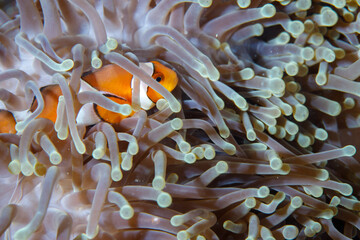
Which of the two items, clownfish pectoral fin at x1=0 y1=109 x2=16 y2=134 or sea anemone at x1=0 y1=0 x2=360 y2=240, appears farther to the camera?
clownfish pectoral fin at x1=0 y1=109 x2=16 y2=134

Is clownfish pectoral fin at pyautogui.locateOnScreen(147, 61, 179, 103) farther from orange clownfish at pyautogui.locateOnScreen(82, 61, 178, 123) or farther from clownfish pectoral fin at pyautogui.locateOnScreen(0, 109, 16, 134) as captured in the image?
clownfish pectoral fin at pyautogui.locateOnScreen(0, 109, 16, 134)

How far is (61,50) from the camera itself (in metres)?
0.96

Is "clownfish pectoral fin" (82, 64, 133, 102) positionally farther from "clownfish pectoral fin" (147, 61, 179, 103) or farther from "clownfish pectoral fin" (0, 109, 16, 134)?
"clownfish pectoral fin" (0, 109, 16, 134)

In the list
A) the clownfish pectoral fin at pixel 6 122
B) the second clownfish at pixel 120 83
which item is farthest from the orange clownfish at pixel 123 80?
the clownfish pectoral fin at pixel 6 122

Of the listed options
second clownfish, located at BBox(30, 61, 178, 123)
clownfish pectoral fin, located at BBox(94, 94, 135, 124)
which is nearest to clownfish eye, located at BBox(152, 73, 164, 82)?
second clownfish, located at BBox(30, 61, 178, 123)

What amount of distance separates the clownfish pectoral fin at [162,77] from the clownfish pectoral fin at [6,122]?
1.21ft

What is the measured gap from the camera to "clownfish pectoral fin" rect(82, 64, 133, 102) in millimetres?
917

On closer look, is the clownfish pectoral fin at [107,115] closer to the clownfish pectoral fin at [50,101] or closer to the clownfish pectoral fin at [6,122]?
the clownfish pectoral fin at [50,101]

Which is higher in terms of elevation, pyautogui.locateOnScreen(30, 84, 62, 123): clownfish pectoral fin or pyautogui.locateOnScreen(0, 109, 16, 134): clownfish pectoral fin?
pyautogui.locateOnScreen(30, 84, 62, 123): clownfish pectoral fin

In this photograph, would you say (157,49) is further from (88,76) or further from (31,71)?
(31,71)

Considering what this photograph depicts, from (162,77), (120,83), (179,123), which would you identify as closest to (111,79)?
(120,83)

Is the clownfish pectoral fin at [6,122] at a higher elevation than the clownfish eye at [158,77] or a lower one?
lower

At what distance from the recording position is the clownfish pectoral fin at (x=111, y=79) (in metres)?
0.92

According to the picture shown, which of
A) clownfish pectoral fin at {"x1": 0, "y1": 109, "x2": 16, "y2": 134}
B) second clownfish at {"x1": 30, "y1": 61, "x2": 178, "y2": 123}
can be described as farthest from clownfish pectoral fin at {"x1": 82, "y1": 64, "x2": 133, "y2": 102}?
clownfish pectoral fin at {"x1": 0, "y1": 109, "x2": 16, "y2": 134}
